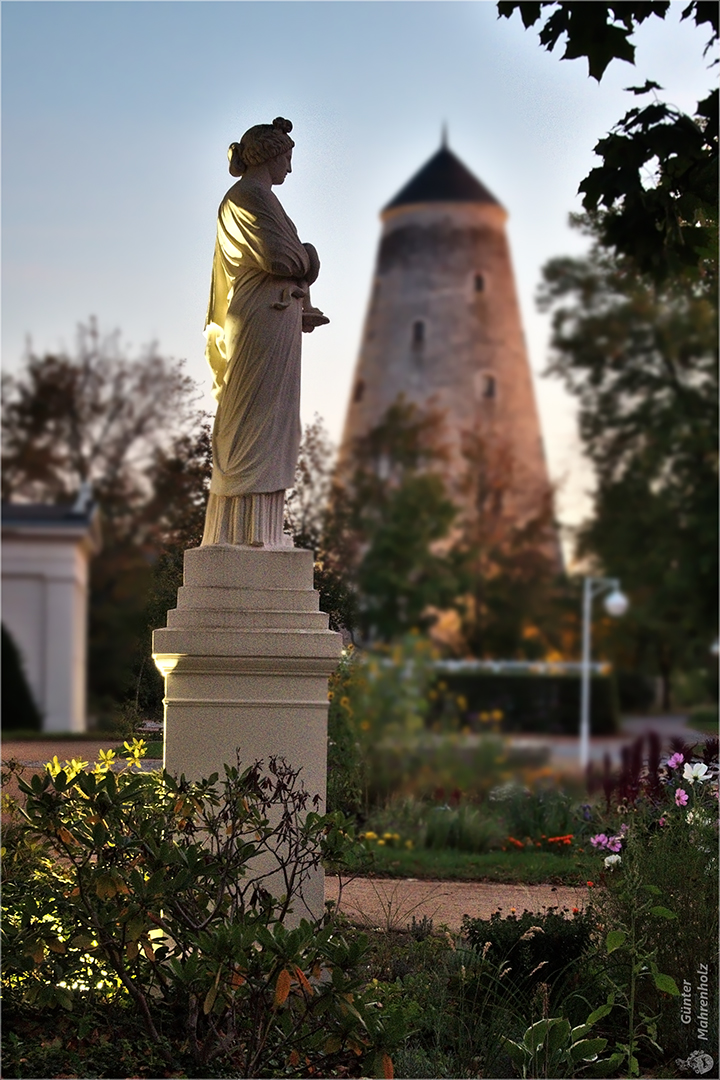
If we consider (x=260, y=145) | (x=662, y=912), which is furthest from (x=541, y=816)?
(x=260, y=145)

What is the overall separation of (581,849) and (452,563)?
787 inches

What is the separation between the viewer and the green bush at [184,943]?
14.7ft

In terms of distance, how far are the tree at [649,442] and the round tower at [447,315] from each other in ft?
25.4

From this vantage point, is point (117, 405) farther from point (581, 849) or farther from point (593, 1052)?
point (593, 1052)

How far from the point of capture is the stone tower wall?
117ft

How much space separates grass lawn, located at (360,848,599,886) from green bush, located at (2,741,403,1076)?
189 centimetres

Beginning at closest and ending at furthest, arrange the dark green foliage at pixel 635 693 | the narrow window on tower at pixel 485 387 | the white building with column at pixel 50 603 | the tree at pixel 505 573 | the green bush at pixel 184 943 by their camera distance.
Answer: the green bush at pixel 184 943
the white building with column at pixel 50 603
the tree at pixel 505 573
the dark green foliage at pixel 635 693
the narrow window on tower at pixel 485 387

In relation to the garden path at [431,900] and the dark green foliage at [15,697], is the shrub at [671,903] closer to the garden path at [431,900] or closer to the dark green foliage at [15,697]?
the garden path at [431,900]

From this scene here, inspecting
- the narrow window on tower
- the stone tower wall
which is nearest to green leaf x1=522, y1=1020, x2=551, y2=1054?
the stone tower wall

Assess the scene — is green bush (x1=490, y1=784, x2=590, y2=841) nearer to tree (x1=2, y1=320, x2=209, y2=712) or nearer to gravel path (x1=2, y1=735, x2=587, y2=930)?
gravel path (x1=2, y1=735, x2=587, y2=930)

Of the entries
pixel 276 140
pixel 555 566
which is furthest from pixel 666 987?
pixel 555 566

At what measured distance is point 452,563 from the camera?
90.0 feet

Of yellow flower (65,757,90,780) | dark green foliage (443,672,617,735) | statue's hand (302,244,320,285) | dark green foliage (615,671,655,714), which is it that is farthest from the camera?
dark green foliage (615,671,655,714)

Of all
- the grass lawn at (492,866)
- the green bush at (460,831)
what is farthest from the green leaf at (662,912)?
the green bush at (460,831)
